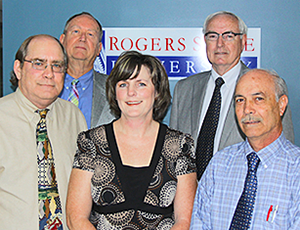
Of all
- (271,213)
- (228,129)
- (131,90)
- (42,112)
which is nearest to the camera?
(271,213)

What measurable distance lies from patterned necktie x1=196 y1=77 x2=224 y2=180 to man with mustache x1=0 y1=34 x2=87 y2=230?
930 mm

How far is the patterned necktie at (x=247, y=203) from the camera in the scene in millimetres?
1729

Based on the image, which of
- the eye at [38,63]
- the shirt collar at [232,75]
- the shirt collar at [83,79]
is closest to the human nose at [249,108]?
the shirt collar at [232,75]

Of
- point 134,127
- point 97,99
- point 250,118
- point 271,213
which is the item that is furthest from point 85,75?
point 271,213

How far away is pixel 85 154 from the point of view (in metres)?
1.88

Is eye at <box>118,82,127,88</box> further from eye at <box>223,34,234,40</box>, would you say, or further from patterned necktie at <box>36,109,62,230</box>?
eye at <box>223,34,234,40</box>

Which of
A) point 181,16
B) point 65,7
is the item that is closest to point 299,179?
point 181,16

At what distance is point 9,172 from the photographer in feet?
6.25

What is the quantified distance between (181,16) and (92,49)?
3.89 feet

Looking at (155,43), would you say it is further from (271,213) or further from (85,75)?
(271,213)

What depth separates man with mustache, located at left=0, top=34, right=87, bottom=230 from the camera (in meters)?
1.90

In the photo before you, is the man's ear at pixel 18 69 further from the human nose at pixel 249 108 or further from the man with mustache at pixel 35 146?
the human nose at pixel 249 108

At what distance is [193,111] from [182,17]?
53.0 inches

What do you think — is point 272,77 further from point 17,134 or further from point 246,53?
point 246,53
